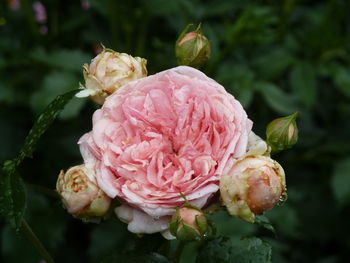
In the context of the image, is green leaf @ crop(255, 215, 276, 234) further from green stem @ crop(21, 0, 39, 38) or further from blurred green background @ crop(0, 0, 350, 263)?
green stem @ crop(21, 0, 39, 38)

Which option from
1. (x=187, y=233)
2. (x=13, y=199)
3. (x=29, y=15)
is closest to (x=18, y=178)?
(x=13, y=199)

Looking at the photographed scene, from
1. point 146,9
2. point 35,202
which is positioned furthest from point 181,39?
point 146,9

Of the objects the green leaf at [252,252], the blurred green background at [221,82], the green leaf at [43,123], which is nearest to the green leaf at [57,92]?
the blurred green background at [221,82]

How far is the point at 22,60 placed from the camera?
174 cm

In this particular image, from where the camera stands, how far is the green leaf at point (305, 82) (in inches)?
68.6

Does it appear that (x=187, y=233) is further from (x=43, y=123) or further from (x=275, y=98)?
(x=275, y=98)

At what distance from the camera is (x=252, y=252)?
3.17 ft

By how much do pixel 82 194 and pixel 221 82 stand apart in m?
0.91

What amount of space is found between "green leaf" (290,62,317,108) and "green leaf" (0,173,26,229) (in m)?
0.91

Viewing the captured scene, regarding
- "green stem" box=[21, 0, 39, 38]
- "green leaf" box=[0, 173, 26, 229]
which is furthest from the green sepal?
"green stem" box=[21, 0, 39, 38]

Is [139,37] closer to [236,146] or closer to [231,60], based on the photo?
[231,60]

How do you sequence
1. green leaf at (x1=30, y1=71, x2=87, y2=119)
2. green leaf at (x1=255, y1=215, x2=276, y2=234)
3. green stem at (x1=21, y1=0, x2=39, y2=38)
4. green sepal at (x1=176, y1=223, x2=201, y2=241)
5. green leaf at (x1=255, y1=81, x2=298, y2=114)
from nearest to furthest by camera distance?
green sepal at (x1=176, y1=223, x2=201, y2=241)
green leaf at (x1=255, y1=215, x2=276, y2=234)
green leaf at (x1=30, y1=71, x2=87, y2=119)
green leaf at (x1=255, y1=81, x2=298, y2=114)
green stem at (x1=21, y1=0, x2=39, y2=38)

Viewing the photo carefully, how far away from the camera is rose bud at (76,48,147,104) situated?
3.12 ft

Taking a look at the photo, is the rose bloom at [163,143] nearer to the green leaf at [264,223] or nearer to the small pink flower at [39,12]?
the green leaf at [264,223]
